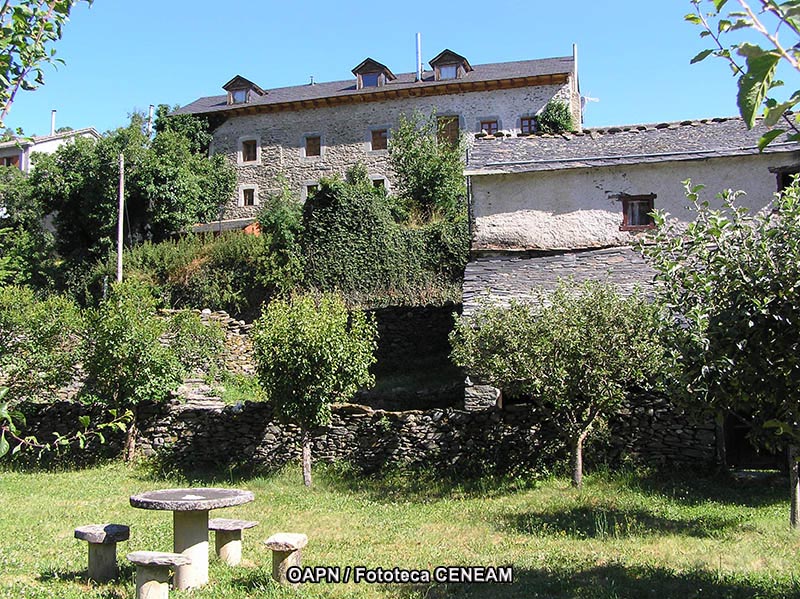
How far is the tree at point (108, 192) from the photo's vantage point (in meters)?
28.3

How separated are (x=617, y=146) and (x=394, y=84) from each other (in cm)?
1826

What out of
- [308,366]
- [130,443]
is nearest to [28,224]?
[130,443]

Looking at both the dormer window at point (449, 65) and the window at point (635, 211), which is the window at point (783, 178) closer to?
the window at point (635, 211)

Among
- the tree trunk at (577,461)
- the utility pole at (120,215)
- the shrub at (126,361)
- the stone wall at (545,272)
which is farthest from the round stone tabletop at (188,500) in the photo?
the utility pole at (120,215)

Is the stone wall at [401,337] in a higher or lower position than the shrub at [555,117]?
lower

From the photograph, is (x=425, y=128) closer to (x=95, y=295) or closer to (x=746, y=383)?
(x=95, y=295)

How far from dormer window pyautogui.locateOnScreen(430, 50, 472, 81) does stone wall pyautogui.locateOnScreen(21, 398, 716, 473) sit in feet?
74.5

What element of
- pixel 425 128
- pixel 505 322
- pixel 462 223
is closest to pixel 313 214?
pixel 462 223

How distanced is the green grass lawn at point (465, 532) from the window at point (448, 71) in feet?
78.6

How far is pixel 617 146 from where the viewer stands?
18.4m

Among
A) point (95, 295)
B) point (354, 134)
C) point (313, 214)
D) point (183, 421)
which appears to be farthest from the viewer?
point (354, 134)

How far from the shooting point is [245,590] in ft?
23.6

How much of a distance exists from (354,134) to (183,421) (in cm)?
2165

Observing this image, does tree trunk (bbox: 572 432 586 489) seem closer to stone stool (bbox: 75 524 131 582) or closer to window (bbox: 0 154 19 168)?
stone stool (bbox: 75 524 131 582)
